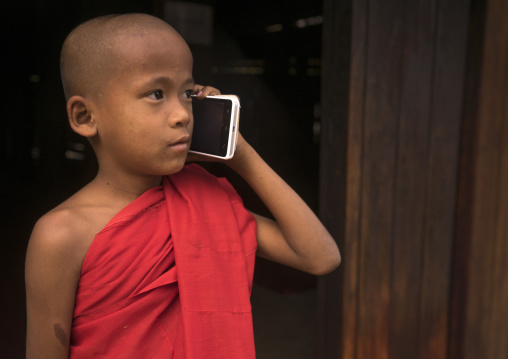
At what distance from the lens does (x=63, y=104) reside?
3127 mm

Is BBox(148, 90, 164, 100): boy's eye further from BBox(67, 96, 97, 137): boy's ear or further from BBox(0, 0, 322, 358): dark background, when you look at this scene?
BBox(0, 0, 322, 358): dark background

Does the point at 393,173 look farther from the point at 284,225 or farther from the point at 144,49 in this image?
the point at 144,49

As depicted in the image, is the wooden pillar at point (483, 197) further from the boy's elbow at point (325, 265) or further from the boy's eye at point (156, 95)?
the boy's eye at point (156, 95)

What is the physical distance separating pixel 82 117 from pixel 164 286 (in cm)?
37

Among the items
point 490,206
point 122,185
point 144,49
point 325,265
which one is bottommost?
point 490,206

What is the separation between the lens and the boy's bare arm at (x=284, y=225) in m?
1.13

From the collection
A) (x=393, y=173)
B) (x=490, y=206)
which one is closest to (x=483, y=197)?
(x=490, y=206)

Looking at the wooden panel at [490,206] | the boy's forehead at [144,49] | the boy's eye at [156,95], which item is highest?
the boy's forehead at [144,49]

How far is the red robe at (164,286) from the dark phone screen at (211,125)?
11 cm

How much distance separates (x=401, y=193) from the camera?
1.87 m

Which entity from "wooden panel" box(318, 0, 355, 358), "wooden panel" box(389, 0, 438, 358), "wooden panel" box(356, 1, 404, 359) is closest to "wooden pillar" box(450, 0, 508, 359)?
"wooden panel" box(389, 0, 438, 358)

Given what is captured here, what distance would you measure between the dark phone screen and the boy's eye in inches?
5.7

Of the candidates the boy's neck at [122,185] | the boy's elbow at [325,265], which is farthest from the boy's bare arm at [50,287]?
the boy's elbow at [325,265]

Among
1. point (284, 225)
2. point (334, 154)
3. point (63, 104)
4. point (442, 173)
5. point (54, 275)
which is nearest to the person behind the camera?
point (54, 275)
